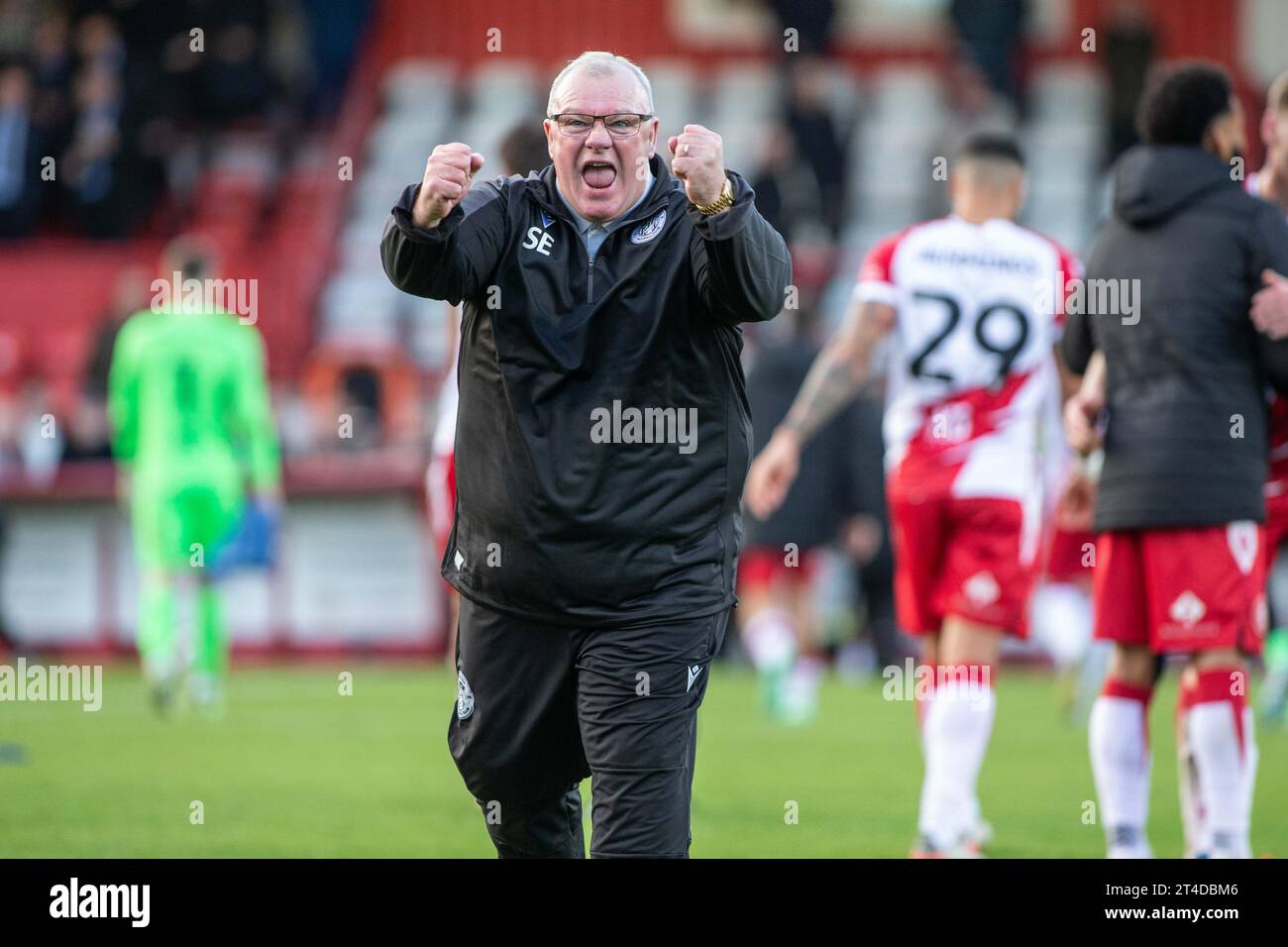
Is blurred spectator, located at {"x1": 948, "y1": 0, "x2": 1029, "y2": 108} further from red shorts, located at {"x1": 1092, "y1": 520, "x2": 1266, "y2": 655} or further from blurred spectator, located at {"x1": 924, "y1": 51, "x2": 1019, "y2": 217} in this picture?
red shorts, located at {"x1": 1092, "y1": 520, "x2": 1266, "y2": 655}

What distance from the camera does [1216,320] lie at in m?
6.36

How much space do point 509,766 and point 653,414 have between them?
100 cm

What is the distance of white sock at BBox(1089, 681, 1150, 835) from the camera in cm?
654

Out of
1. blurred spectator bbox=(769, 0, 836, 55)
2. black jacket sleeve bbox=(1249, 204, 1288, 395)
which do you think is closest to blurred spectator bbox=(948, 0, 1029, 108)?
blurred spectator bbox=(769, 0, 836, 55)

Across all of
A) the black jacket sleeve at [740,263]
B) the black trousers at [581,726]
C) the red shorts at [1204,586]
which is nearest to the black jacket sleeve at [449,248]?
the black jacket sleeve at [740,263]

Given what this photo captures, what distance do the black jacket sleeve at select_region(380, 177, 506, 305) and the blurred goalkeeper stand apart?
7.42 m

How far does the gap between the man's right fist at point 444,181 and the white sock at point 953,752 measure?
3.15 m

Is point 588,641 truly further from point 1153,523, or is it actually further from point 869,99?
point 869,99

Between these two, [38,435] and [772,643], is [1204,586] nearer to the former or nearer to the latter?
[772,643]

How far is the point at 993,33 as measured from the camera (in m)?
21.4

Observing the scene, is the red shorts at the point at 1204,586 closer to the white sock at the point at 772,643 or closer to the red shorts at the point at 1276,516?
the red shorts at the point at 1276,516

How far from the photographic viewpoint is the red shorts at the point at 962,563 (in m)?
7.38

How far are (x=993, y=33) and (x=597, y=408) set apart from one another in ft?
57.1
